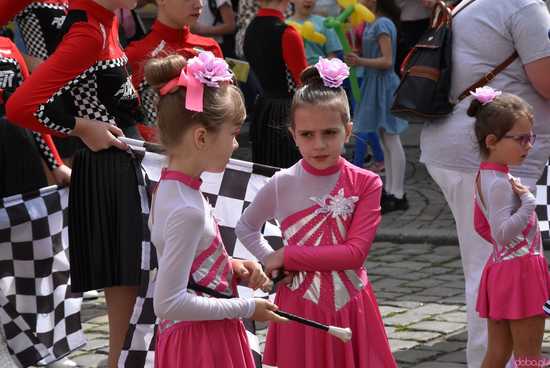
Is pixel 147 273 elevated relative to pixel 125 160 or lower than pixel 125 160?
lower

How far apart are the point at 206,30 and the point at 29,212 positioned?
623 centimetres

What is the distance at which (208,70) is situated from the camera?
3.29 m

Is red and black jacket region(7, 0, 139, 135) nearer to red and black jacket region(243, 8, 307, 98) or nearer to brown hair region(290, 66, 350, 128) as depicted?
brown hair region(290, 66, 350, 128)

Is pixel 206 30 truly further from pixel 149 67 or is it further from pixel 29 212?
pixel 149 67

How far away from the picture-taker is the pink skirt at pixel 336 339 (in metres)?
3.78

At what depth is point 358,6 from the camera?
889 centimetres

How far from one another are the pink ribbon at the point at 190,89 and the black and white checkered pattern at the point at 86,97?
1.05 m

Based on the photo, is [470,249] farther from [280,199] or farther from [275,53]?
[275,53]

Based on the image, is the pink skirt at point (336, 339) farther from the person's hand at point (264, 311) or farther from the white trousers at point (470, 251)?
the white trousers at point (470, 251)

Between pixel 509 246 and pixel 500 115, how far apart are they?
1.67 feet

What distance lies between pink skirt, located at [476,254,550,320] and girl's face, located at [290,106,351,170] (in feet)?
3.21

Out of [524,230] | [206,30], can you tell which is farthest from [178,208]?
[206,30]

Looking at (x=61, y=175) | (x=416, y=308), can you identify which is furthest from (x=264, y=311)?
(x=416, y=308)

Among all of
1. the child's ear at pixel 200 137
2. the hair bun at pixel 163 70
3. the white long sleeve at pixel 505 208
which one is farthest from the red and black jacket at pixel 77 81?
the white long sleeve at pixel 505 208
